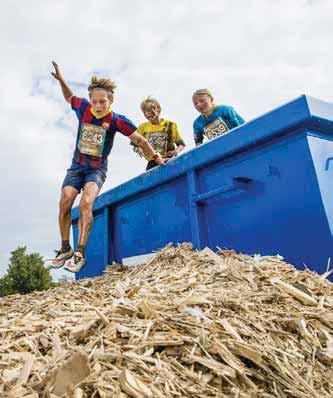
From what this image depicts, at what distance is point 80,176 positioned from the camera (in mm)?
4387

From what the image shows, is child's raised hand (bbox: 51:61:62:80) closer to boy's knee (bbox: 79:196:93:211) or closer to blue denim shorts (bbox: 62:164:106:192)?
blue denim shorts (bbox: 62:164:106:192)

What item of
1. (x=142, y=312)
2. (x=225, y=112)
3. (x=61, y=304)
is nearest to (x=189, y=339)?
(x=142, y=312)

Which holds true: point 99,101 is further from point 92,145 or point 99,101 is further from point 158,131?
point 158,131

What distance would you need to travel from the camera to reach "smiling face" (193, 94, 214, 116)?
4.44 m

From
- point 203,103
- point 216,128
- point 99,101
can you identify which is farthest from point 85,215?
point 203,103

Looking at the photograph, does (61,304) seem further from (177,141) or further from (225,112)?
(177,141)

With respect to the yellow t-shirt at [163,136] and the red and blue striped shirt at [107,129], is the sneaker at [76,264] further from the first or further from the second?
the yellow t-shirt at [163,136]

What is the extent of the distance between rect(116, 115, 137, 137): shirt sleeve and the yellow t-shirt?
646 mm

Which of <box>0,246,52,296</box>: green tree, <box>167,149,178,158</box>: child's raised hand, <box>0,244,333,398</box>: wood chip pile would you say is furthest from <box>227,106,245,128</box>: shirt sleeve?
<box>0,246,52,296</box>: green tree

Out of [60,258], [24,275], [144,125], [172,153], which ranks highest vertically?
[24,275]

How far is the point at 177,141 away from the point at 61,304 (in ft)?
10.1

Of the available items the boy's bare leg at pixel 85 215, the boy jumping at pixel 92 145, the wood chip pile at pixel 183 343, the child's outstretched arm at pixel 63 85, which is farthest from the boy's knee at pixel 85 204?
the wood chip pile at pixel 183 343

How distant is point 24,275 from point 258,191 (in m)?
26.9

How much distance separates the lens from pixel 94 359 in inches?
57.3
